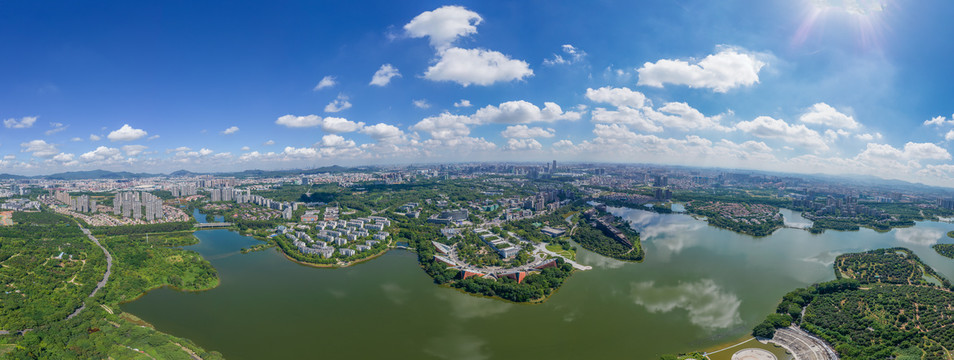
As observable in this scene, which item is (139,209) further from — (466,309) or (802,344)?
(802,344)

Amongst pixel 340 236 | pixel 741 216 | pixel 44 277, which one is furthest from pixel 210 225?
pixel 741 216

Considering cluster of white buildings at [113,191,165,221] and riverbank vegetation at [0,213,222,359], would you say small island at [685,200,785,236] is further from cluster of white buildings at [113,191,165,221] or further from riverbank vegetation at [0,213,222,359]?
cluster of white buildings at [113,191,165,221]

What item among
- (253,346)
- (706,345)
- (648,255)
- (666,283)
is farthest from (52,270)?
(648,255)

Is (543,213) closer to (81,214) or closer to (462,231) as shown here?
(462,231)

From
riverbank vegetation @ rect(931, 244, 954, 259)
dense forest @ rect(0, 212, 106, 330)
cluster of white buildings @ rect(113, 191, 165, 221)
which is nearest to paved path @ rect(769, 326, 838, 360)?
riverbank vegetation @ rect(931, 244, 954, 259)

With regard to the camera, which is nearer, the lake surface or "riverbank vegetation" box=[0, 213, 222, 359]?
"riverbank vegetation" box=[0, 213, 222, 359]
